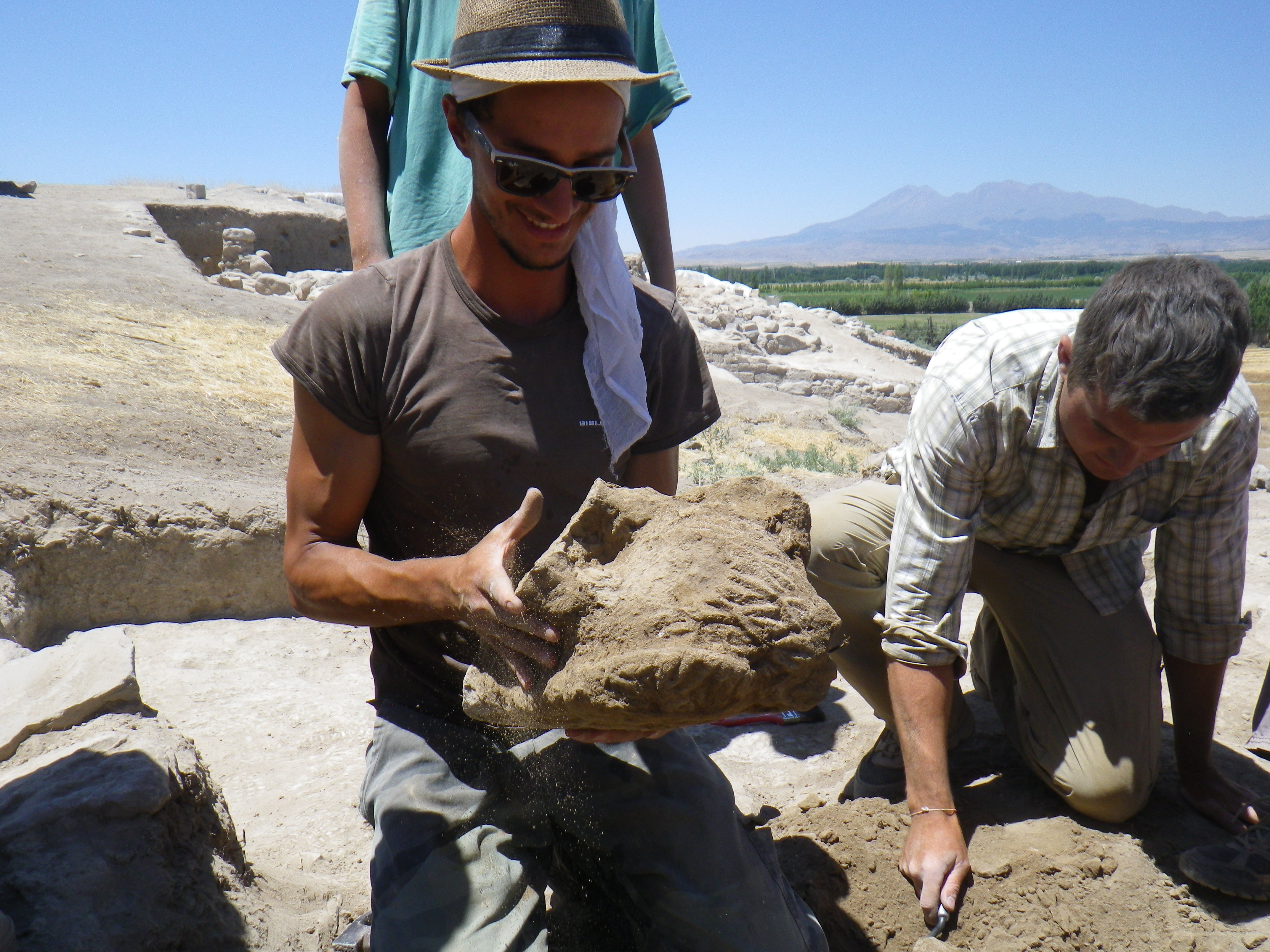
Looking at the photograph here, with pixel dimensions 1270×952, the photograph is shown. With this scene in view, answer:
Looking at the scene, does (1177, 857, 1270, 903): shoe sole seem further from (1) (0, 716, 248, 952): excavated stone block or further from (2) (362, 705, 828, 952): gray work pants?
(1) (0, 716, 248, 952): excavated stone block

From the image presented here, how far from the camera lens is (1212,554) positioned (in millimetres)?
2484

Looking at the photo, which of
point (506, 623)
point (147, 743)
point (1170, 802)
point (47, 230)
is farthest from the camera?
point (47, 230)

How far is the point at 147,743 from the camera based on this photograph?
1993 mm

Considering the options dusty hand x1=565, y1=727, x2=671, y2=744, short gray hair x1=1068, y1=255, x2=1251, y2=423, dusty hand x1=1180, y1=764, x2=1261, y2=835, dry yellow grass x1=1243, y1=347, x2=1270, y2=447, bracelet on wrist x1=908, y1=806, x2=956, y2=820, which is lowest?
dry yellow grass x1=1243, y1=347, x2=1270, y2=447

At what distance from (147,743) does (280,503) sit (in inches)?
73.1

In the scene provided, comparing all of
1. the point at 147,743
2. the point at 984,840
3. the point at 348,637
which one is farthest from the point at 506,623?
the point at 348,637

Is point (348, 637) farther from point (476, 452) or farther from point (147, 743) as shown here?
point (476, 452)

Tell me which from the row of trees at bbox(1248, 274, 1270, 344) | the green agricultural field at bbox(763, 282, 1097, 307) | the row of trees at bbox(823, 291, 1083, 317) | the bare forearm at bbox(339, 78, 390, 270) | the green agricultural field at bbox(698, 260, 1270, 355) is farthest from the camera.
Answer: the green agricultural field at bbox(763, 282, 1097, 307)

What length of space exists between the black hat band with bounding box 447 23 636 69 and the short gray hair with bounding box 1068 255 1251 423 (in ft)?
4.04

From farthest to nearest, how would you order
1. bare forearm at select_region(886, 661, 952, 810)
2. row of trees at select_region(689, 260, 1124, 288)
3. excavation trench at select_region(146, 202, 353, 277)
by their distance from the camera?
row of trees at select_region(689, 260, 1124, 288)
excavation trench at select_region(146, 202, 353, 277)
bare forearm at select_region(886, 661, 952, 810)

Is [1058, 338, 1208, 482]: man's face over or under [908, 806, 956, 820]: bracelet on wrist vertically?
over

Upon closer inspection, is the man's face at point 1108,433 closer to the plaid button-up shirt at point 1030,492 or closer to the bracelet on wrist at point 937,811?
the plaid button-up shirt at point 1030,492

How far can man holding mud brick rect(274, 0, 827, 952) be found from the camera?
168cm

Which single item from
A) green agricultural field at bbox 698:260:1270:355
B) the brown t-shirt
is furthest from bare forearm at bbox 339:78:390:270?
green agricultural field at bbox 698:260:1270:355
